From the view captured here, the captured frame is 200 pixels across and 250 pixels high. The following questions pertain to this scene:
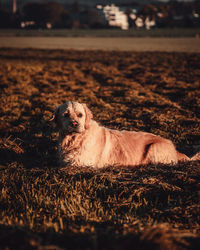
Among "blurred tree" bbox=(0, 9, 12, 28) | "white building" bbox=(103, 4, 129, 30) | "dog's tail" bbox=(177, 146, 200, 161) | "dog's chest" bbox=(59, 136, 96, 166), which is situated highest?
"blurred tree" bbox=(0, 9, 12, 28)

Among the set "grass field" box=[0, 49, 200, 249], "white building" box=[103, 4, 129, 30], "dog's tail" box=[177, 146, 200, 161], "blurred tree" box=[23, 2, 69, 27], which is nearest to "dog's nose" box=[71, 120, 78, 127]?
"grass field" box=[0, 49, 200, 249]

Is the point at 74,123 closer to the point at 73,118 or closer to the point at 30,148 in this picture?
the point at 73,118

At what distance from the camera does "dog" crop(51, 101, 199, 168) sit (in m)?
3.95

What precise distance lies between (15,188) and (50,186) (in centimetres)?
53

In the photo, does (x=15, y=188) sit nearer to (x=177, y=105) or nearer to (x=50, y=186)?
(x=50, y=186)

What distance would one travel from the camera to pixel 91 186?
3.26 meters

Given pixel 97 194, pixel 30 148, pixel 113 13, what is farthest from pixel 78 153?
pixel 113 13

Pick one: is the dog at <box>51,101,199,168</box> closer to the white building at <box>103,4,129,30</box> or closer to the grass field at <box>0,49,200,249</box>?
the grass field at <box>0,49,200,249</box>

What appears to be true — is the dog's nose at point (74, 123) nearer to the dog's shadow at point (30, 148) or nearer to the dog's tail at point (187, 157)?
the dog's shadow at point (30, 148)

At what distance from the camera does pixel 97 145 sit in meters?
4.13

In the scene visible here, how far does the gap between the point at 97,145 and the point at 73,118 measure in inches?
27.4

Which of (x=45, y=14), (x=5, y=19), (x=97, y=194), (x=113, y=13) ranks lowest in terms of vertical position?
(x=97, y=194)

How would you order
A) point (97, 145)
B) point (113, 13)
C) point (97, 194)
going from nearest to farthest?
point (97, 194) → point (97, 145) → point (113, 13)

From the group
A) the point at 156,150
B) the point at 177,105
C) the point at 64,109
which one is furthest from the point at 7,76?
the point at 156,150
